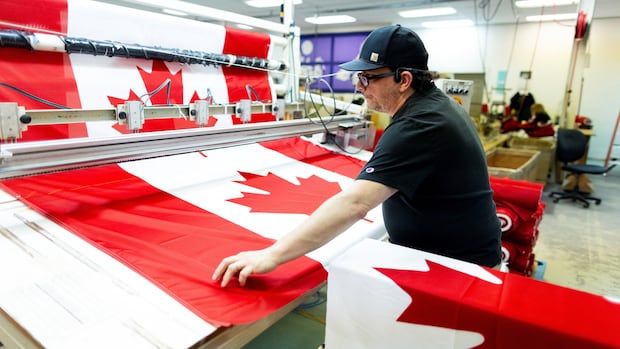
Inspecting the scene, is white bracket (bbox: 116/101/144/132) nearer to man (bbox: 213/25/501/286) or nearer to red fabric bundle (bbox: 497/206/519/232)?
man (bbox: 213/25/501/286)

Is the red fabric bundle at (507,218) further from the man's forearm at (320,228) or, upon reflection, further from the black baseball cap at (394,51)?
the man's forearm at (320,228)

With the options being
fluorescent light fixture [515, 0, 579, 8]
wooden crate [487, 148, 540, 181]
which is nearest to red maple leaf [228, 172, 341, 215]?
wooden crate [487, 148, 540, 181]

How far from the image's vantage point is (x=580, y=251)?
349 cm

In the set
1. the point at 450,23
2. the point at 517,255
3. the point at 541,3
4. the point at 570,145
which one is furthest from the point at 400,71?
the point at 450,23

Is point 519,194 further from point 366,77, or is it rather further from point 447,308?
point 447,308

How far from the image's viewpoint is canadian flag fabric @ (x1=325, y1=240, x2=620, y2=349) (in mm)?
692

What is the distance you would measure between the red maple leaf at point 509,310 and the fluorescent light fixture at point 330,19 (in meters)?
8.66

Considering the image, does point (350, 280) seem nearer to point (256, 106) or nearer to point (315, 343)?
point (315, 343)

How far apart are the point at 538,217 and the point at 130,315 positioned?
7.14 ft

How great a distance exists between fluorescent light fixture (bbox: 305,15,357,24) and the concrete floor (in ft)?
18.8

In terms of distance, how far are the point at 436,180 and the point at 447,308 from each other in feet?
1.44

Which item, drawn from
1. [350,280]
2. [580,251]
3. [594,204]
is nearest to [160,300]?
[350,280]

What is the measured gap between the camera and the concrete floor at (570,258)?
1870 mm

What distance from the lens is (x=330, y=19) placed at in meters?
9.07
